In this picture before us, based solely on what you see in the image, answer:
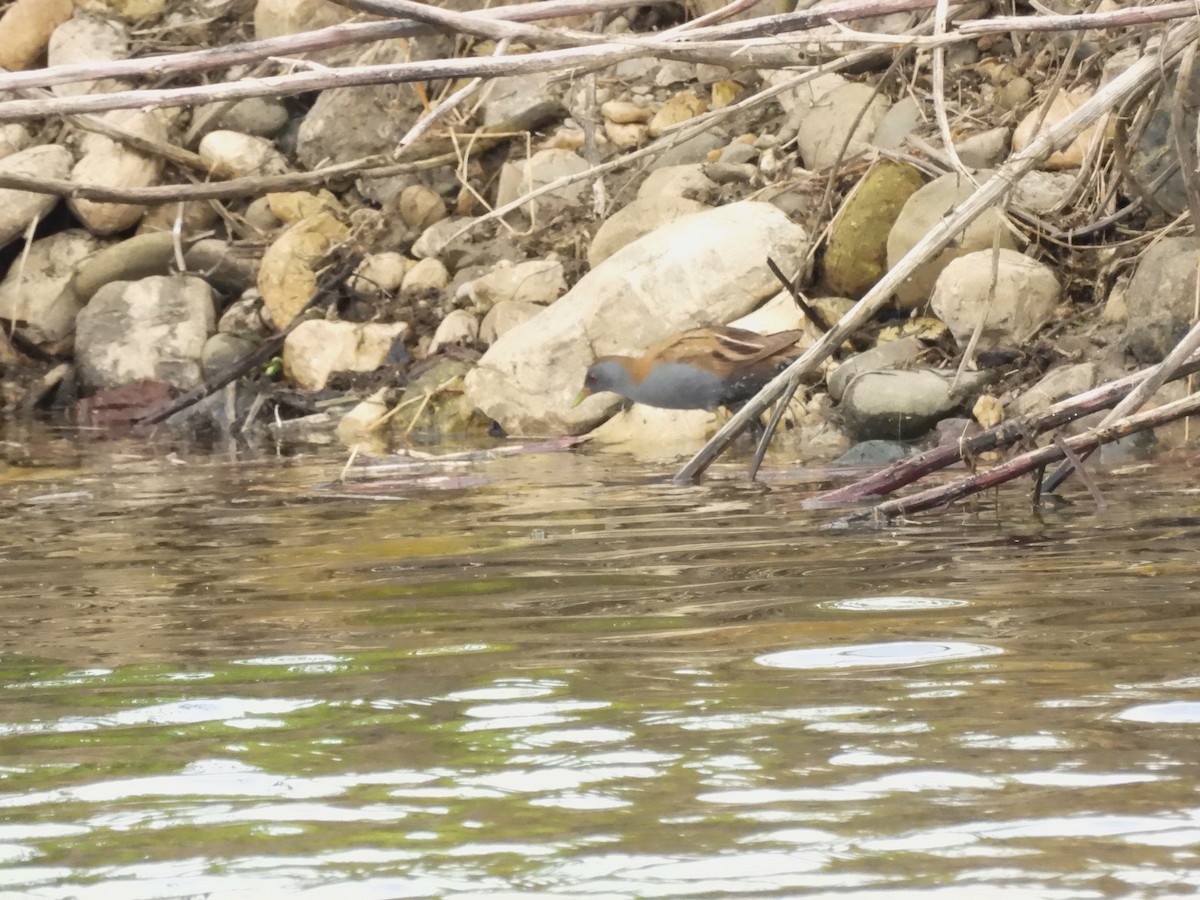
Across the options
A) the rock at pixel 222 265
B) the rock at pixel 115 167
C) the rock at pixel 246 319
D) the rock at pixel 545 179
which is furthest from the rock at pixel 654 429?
the rock at pixel 115 167

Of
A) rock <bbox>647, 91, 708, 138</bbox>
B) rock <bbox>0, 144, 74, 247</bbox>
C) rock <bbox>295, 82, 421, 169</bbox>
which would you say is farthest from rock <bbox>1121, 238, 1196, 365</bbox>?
rock <bbox>0, 144, 74, 247</bbox>

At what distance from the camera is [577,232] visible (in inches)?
446

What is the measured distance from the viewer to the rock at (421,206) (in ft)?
41.0

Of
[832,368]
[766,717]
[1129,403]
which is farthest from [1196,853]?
[832,368]

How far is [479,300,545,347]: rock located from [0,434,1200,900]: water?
217 inches

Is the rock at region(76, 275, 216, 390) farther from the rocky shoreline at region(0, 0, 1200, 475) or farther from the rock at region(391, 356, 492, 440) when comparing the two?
the rock at region(391, 356, 492, 440)

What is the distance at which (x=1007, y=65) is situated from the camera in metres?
10.3

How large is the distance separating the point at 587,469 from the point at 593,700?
15.1 ft

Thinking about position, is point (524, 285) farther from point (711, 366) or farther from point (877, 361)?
point (711, 366)

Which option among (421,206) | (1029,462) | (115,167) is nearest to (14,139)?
(115,167)

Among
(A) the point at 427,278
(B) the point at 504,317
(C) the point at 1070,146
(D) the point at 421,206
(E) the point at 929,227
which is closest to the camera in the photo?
(E) the point at 929,227

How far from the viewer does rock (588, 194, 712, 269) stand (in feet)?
35.0

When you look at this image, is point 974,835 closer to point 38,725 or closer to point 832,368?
point 38,725

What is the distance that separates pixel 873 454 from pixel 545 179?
5.25 metres
